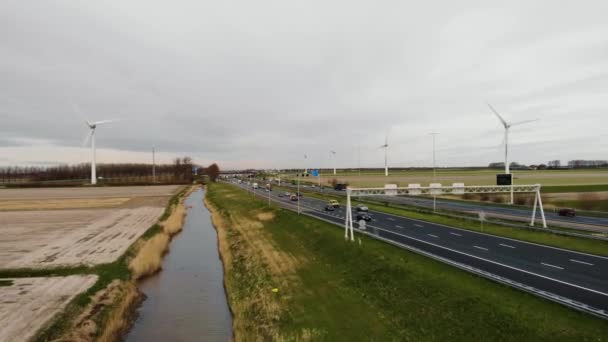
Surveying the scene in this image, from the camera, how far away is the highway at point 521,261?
22.6 metres

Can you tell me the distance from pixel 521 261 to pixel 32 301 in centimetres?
4267

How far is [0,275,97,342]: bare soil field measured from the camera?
69.3 ft

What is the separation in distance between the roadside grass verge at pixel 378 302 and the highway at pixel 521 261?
182 centimetres

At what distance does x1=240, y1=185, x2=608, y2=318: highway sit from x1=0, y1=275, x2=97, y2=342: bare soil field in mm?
32539

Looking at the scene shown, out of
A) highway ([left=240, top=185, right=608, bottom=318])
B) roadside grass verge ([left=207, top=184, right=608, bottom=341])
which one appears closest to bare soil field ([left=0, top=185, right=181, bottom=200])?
roadside grass verge ([left=207, top=184, right=608, bottom=341])

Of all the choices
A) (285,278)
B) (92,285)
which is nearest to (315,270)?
(285,278)

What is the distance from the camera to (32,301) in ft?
83.5

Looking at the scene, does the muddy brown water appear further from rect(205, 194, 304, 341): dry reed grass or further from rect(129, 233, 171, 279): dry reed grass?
rect(205, 194, 304, 341): dry reed grass

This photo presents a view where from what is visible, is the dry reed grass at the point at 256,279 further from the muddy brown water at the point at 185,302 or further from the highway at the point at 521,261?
the highway at the point at 521,261

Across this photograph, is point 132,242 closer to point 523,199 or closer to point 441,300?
point 441,300

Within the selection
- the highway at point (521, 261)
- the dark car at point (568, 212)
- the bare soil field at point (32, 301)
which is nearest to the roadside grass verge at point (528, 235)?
the highway at point (521, 261)

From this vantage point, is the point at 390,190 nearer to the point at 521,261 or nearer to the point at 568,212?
the point at 521,261

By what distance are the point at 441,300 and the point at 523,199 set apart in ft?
244

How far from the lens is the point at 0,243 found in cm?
4481
